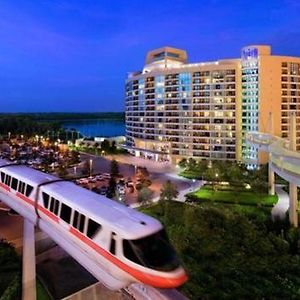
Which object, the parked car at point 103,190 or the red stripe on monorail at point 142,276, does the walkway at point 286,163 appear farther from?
the red stripe on monorail at point 142,276

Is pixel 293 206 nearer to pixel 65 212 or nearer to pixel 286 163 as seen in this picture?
pixel 286 163

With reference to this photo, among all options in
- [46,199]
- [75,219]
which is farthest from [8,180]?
[75,219]

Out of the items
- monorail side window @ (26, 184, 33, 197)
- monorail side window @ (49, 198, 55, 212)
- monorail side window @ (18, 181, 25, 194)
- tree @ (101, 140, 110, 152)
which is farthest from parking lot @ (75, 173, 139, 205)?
tree @ (101, 140, 110, 152)

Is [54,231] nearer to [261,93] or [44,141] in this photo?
[261,93]

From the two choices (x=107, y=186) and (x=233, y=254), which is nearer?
(x=233, y=254)

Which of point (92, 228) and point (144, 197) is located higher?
point (92, 228)

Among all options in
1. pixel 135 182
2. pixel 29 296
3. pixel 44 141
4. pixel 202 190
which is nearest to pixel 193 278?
pixel 29 296

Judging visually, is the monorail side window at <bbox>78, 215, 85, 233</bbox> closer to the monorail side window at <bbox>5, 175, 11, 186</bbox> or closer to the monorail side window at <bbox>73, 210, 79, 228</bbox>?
the monorail side window at <bbox>73, 210, 79, 228</bbox>
